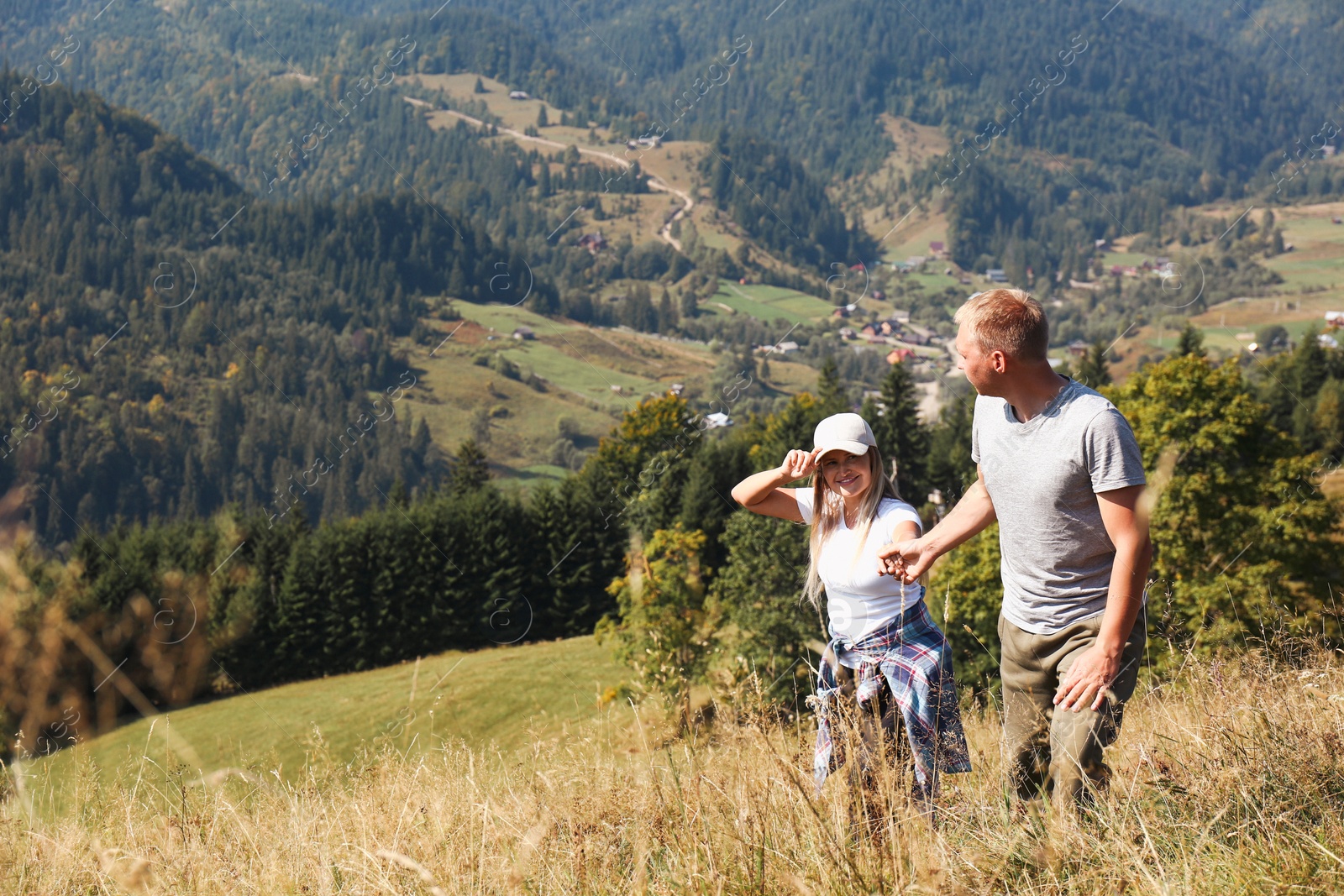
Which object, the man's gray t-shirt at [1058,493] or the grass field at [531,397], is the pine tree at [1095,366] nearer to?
the man's gray t-shirt at [1058,493]

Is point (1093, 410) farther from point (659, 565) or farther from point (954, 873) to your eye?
point (659, 565)

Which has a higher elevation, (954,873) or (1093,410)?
(1093,410)

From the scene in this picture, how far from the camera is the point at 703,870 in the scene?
292cm

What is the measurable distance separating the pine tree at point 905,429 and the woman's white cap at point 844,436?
55.8 meters

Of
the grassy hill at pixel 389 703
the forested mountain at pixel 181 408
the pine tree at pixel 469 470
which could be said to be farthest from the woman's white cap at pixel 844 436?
the forested mountain at pixel 181 408

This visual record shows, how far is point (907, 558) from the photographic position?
11.7 ft

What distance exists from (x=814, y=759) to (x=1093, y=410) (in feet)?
5.01

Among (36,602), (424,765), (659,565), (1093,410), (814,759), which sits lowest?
(659,565)

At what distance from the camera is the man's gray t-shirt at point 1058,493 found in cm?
314

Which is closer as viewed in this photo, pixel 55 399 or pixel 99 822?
pixel 99 822

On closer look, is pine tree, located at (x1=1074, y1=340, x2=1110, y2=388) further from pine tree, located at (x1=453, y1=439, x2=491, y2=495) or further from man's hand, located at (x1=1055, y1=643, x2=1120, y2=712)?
man's hand, located at (x1=1055, y1=643, x2=1120, y2=712)

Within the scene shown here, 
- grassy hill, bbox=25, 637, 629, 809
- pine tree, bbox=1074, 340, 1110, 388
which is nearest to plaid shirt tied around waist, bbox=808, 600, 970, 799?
grassy hill, bbox=25, 637, 629, 809

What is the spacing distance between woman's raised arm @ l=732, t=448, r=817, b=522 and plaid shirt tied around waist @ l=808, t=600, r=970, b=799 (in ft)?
1.99

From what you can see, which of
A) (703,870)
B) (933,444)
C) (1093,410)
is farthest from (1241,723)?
(933,444)
